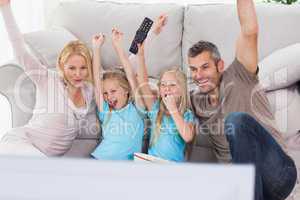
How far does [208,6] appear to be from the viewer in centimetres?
230

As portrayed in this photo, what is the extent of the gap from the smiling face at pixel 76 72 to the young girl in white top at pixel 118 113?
0.04m

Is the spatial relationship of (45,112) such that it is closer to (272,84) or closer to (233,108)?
(233,108)

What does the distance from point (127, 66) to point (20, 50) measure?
0.39m

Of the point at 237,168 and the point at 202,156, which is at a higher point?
the point at 237,168

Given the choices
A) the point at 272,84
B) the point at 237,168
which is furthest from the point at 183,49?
the point at 237,168

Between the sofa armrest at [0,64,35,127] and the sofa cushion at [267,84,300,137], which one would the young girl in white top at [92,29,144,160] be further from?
the sofa cushion at [267,84,300,137]

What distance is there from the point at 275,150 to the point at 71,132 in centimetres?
76

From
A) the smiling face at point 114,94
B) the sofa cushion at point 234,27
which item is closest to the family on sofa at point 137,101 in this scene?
the smiling face at point 114,94

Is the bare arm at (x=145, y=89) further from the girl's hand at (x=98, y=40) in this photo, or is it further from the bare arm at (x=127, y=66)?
the girl's hand at (x=98, y=40)

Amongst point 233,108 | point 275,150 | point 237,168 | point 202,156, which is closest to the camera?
point 237,168

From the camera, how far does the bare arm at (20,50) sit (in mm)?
1835

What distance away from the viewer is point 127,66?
187cm

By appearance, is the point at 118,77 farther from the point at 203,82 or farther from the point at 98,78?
the point at 203,82

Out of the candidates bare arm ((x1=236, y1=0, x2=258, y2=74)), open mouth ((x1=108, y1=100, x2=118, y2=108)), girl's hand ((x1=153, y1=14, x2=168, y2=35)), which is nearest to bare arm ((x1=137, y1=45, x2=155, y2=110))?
open mouth ((x1=108, y1=100, x2=118, y2=108))
